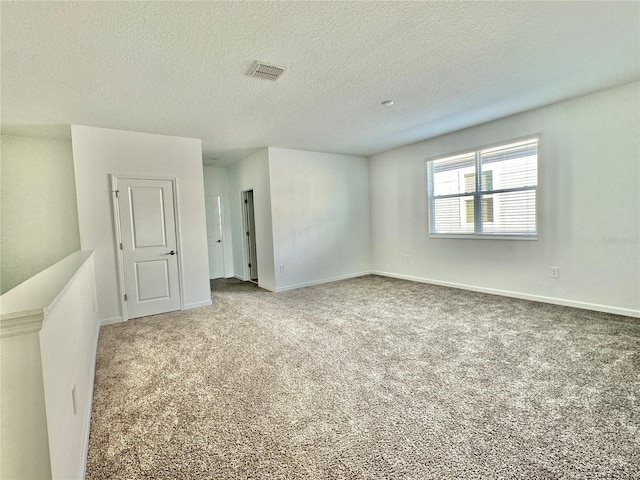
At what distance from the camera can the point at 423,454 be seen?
1628 mm

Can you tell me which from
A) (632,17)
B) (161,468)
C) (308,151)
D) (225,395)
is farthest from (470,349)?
(308,151)

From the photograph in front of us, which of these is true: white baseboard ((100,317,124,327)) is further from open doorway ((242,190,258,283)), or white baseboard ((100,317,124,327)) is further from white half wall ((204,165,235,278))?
white half wall ((204,165,235,278))

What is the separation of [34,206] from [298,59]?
444 cm

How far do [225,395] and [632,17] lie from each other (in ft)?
13.0

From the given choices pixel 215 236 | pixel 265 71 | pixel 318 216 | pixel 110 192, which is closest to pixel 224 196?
pixel 215 236

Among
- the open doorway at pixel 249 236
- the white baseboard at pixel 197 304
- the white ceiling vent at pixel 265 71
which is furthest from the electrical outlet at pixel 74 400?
the open doorway at pixel 249 236

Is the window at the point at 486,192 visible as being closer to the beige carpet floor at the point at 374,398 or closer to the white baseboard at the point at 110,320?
the beige carpet floor at the point at 374,398

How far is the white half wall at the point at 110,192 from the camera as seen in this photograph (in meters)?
3.96

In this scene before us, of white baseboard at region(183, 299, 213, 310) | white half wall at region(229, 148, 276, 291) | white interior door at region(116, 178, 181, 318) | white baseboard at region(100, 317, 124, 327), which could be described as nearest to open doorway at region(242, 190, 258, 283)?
white half wall at region(229, 148, 276, 291)

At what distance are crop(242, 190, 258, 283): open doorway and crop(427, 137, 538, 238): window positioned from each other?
11.7 ft

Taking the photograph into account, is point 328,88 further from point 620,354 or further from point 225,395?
point 620,354

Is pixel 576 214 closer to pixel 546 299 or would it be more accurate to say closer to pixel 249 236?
pixel 546 299

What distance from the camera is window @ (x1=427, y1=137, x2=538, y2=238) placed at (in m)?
4.28

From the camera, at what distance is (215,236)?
7016mm
